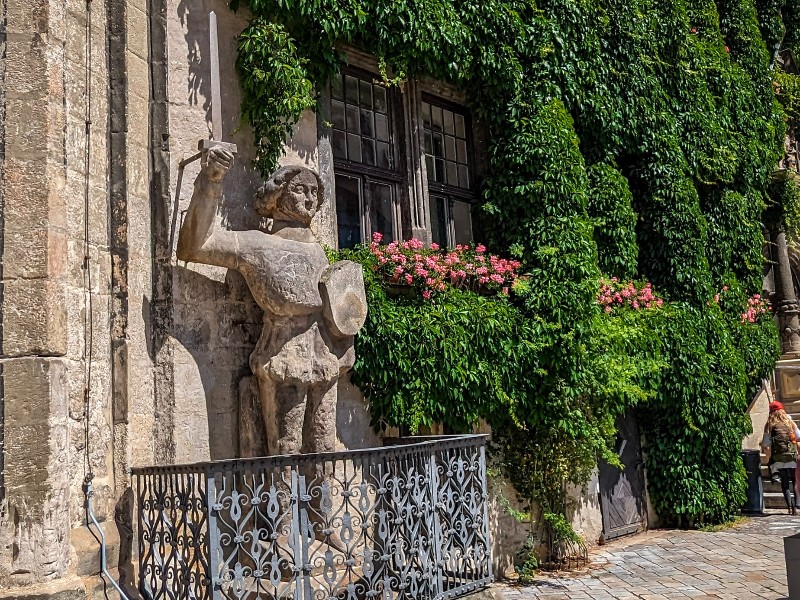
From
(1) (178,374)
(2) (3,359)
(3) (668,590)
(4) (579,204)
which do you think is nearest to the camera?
(2) (3,359)

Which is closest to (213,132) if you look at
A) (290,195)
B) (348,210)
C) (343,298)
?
(290,195)

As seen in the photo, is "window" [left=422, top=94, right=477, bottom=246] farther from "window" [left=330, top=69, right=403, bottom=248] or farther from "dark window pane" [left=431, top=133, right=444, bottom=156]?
"window" [left=330, top=69, right=403, bottom=248]

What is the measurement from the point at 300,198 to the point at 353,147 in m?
1.74

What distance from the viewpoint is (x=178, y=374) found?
573 cm

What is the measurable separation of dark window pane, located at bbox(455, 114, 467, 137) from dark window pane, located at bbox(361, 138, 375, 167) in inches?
53.1

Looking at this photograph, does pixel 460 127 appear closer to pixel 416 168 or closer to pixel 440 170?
pixel 440 170

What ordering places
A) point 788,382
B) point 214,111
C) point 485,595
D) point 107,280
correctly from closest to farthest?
point 107,280 → point 214,111 → point 485,595 → point 788,382

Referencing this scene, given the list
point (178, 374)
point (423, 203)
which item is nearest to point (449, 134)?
point (423, 203)

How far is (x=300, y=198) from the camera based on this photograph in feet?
20.3

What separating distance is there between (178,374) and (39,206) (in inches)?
58.4

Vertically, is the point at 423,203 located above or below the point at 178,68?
below

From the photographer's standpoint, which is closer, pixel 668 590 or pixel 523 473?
pixel 668 590

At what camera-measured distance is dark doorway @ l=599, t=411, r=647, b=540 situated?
9781 mm

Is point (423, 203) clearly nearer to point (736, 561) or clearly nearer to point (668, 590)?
point (668, 590)
